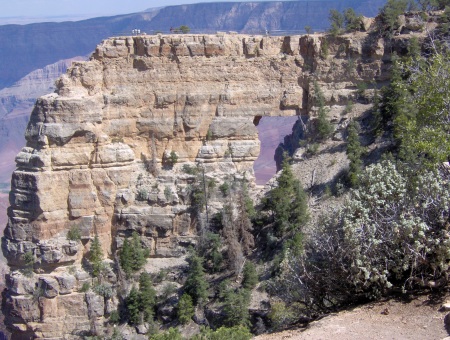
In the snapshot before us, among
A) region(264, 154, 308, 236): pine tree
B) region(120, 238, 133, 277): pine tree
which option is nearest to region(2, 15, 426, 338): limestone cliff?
region(120, 238, 133, 277): pine tree

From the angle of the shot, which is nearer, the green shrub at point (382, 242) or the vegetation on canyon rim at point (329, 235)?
the green shrub at point (382, 242)

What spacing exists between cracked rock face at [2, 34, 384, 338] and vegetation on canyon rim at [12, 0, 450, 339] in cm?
69

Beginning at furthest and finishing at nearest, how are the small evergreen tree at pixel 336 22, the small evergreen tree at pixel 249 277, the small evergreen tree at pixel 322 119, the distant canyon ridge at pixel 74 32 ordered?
1. the distant canyon ridge at pixel 74 32
2. the small evergreen tree at pixel 336 22
3. the small evergreen tree at pixel 322 119
4. the small evergreen tree at pixel 249 277

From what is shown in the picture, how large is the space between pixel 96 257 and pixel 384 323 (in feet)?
61.4

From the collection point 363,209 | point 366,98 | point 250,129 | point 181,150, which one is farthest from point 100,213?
point 363,209


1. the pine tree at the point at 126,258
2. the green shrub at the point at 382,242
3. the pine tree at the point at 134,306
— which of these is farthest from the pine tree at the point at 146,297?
the green shrub at the point at 382,242

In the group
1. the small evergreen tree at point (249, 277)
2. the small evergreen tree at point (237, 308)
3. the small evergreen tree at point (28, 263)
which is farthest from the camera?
the small evergreen tree at point (28, 263)

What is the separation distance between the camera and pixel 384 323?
14.1m

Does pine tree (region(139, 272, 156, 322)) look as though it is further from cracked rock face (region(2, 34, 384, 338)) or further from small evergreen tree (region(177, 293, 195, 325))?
cracked rock face (region(2, 34, 384, 338))

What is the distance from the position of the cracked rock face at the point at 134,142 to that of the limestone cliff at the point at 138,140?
2.0 inches

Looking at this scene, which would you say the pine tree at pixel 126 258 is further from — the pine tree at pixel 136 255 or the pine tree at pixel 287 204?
the pine tree at pixel 287 204

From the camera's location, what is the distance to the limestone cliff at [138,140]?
98.0 ft

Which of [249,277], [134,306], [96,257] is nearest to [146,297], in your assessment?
[134,306]

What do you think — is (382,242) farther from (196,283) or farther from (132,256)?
(132,256)
